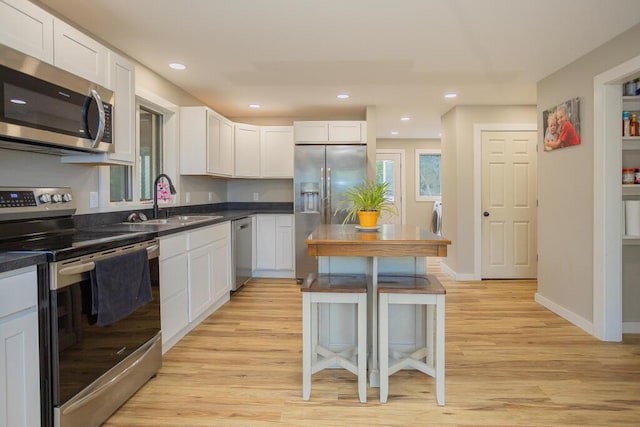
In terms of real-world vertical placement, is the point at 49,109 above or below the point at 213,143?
below

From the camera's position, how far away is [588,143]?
3.33m

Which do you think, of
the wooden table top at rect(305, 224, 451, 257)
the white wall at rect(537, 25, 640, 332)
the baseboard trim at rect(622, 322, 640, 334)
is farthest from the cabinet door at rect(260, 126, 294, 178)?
the baseboard trim at rect(622, 322, 640, 334)

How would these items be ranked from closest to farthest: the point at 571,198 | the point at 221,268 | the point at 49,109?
1. the point at 49,109
2. the point at 571,198
3. the point at 221,268

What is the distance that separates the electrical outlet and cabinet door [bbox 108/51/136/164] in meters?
0.38

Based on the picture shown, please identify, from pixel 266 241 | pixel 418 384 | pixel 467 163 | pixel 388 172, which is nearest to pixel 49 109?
pixel 418 384

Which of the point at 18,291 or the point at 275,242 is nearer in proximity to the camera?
the point at 18,291

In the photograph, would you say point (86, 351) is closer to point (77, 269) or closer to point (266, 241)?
point (77, 269)

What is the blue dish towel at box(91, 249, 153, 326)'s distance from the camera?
1.89 metres

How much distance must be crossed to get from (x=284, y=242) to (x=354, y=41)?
3.00 metres

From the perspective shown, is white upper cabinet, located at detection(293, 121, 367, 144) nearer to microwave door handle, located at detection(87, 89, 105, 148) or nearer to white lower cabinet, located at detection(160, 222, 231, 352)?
white lower cabinet, located at detection(160, 222, 231, 352)

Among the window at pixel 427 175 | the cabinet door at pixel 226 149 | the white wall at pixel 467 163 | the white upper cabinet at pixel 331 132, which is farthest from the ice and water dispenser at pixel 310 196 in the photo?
the window at pixel 427 175

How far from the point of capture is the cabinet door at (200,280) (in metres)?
3.23

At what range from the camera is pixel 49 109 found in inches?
78.1

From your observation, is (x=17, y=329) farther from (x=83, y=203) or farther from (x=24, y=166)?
(x=83, y=203)
